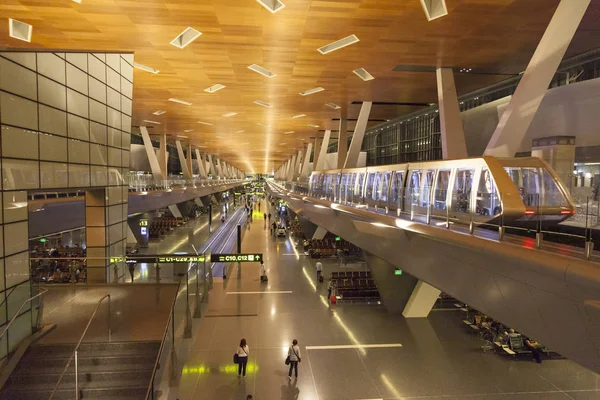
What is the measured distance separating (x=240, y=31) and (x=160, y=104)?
13.6m

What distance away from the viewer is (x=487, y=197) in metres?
7.40

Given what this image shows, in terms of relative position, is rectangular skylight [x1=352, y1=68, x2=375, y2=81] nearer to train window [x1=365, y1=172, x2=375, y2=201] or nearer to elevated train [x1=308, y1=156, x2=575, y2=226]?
train window [x1=365, y1=172, x2=375, y2=201]

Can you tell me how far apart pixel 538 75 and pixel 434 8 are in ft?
9.36

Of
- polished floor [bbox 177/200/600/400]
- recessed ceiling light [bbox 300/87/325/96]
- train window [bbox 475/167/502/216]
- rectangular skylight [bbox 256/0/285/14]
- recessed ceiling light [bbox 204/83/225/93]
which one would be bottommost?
polished floor [bbox 177/200/600/400]

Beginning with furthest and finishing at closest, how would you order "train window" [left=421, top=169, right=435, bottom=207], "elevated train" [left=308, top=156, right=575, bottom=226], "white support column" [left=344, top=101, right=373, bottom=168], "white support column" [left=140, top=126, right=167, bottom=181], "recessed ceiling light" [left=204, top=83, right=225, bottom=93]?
"white support column" [left=140, top=126, right=167, bottom=181], "white support column" [left=344, top=101, right=373, bottom=168], "recessed ceiling light" [left=204, top=83, right=225, bottom=93], "train window" [left=421, top=169, right=435, bottom=207], "elevated train" [left=308, top=156, right=575, bottom=226]

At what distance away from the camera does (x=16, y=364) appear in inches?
288

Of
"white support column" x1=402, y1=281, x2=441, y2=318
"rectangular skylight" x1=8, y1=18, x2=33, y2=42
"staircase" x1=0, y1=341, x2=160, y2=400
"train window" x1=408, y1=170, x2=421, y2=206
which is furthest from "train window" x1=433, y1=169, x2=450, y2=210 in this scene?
"rectangular skylight" x1=8, y1=18, x2=33, y2=42

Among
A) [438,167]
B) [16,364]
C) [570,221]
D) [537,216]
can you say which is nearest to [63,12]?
[16,364]

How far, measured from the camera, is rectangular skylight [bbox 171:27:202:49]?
→ 10.1 m

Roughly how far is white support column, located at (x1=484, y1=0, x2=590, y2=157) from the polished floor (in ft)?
19.3

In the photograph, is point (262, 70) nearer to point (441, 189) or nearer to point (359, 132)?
point (441, 189)

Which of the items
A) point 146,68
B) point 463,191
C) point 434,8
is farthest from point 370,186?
point 146,68

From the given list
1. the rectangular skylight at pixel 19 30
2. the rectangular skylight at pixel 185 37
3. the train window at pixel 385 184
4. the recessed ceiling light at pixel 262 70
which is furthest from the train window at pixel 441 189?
the rectangular skylight at pixel 19 30

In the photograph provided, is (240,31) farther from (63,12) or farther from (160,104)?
(160,104)
